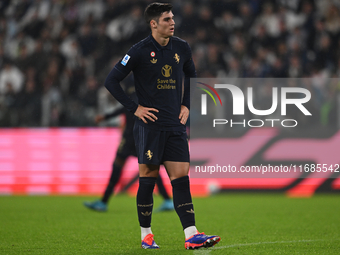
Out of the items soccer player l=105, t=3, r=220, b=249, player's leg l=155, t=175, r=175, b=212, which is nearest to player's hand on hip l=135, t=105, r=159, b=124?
soccer player l=105, t=3, r=220, b=249

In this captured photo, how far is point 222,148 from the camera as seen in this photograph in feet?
31.3

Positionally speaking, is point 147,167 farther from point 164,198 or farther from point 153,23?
point 164,198

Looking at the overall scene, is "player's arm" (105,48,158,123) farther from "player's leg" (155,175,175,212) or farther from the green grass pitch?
"player's leg" (155,175,175,212)

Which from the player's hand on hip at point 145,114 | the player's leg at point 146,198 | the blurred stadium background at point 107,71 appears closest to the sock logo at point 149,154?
the player's leg at point 146,198

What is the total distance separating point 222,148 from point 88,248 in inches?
221

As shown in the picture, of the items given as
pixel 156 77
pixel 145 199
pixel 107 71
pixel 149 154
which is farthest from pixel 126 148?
pixel 107 71

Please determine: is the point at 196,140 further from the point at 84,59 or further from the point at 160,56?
the point at 160,56

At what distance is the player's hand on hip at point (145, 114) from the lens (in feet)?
13.1

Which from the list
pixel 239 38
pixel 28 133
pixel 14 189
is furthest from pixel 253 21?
pixel 14 189

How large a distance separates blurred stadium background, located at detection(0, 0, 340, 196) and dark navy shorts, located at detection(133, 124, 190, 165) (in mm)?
5519

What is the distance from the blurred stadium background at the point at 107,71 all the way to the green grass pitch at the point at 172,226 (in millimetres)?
870

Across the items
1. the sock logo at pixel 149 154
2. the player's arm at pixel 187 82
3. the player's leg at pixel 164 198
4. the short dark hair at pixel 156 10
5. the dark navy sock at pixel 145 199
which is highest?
the short dark hair at pixel 156 10

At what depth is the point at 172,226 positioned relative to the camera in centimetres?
566

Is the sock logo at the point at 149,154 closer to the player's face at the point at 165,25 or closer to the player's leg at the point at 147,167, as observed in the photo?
the player's leg at the point at 147,167
